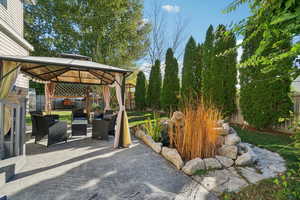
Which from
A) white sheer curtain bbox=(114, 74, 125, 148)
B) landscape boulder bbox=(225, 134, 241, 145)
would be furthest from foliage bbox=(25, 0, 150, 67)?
landscape boulder bbox=(225, 134, 241, 145)

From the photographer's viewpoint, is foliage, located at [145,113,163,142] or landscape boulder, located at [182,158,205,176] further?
foliage, located at [145,113,163,142]

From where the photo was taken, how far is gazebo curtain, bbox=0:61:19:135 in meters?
2.51

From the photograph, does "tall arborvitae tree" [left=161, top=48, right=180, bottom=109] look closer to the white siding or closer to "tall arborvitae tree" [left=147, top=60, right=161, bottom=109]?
"tall arborvitae tree" [left=147, top=60, right=161, bottom=109]

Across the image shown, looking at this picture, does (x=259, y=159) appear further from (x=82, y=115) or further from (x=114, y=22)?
(x=114, y=22)

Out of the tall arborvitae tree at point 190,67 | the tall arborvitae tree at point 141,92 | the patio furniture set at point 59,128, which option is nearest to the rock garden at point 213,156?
the patio furniture set at point 59,128

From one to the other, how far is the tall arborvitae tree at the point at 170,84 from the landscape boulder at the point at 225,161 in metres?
6.47

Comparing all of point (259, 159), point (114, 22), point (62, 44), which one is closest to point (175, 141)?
point (259, 159)

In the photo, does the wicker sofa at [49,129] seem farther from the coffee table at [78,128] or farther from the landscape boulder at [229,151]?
the landscape boulder at [229,151]

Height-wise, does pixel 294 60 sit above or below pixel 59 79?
below

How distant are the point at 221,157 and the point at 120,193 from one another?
1827 millimetres

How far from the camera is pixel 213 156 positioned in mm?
2883

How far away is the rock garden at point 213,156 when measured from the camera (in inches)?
89.0

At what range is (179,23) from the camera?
14391mm

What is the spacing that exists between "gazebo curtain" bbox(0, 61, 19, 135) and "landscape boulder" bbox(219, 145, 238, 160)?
12.3 feet
